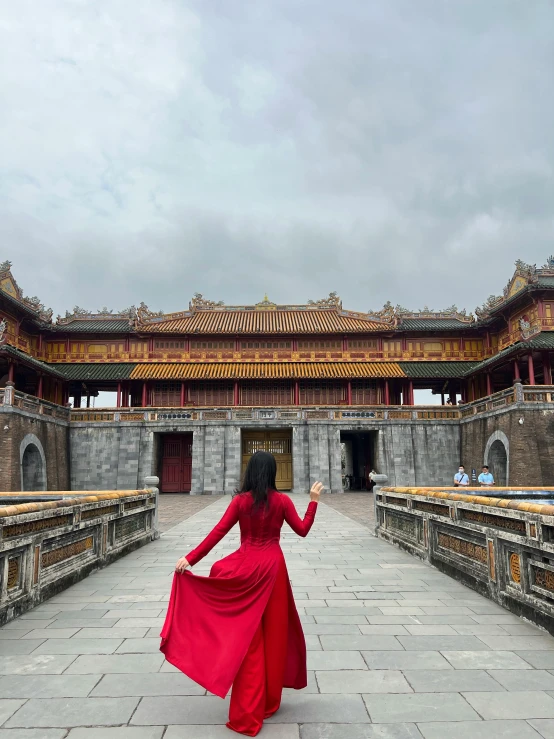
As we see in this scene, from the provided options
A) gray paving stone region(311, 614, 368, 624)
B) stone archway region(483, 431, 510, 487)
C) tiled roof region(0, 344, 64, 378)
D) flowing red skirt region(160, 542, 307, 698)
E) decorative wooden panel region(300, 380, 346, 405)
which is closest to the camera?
flowing red skirt region(160, 542, 307, 698)

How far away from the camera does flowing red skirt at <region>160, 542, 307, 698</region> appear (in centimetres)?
319

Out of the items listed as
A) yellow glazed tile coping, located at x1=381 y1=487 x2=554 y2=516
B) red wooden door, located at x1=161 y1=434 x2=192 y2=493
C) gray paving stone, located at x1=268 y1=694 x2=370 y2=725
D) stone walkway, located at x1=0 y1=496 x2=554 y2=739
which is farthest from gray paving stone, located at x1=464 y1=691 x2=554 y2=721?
red wooden door, located at x1=161 y1=434 x2=192 y2=493

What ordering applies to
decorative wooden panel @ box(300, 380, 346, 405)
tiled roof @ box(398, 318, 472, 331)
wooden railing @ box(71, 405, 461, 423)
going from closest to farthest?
wooden railing @ box(71, 405, 461, 423)
decorative wooden panel @ box(300, 380, 346, 405)
tiled roof @ box(398, 318, 472, 331)

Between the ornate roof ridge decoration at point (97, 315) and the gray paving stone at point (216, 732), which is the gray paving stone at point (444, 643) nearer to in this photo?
the gray paving stone at point (216, 732)

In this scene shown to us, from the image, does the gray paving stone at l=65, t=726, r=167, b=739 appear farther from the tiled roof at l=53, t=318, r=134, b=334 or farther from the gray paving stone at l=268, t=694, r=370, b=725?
the tiled roof at l=53, t=318, r=134, b=334

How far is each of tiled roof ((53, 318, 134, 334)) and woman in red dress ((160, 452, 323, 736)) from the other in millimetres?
30194

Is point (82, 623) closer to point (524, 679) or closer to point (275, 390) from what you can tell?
point (524, 679)

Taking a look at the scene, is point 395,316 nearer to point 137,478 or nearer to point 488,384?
point 488,384

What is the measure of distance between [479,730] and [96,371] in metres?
30.7

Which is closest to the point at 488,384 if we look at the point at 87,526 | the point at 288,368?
the point at 288,368

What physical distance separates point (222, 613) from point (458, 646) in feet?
7.80

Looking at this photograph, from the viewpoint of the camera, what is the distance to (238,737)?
2.96 metres

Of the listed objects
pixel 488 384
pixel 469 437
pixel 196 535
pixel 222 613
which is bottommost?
pixel 196 535

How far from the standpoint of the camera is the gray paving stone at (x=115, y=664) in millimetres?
3963
